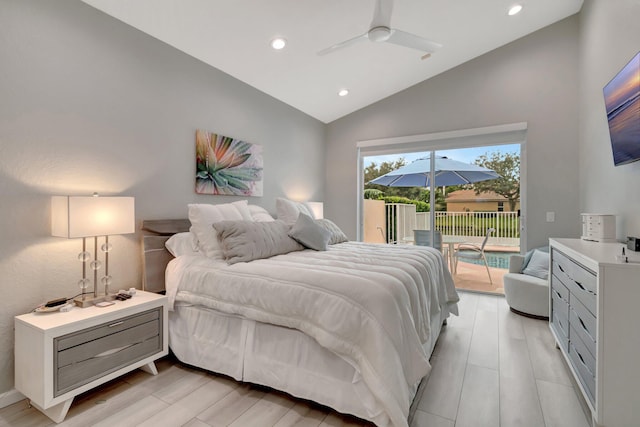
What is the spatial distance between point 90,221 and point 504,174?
14.7 ft

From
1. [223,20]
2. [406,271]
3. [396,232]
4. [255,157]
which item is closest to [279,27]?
[223,20]

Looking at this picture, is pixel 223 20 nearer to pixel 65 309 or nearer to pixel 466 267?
pixel 65 309

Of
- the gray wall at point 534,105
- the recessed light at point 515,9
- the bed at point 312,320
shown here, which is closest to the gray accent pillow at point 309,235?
the bed at point 312,320

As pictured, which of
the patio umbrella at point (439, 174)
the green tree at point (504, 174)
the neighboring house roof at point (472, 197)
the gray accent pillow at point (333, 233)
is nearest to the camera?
the gray accent pillow at point (333, 233)

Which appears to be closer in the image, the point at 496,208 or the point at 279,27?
the point at 279,27

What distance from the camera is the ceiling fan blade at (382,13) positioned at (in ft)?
7.06

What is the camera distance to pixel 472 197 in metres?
4.32

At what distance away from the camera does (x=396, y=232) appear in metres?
5.01

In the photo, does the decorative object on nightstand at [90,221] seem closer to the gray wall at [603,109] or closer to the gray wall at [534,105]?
the gray wall at [603,109]

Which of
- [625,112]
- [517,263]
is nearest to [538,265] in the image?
[517,263]

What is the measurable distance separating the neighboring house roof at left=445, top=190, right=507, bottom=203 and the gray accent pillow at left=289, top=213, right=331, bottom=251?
2404mm

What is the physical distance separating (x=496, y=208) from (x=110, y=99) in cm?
444

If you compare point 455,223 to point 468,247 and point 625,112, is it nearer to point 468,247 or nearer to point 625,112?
point 468,247

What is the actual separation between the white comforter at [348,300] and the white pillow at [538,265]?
5.57 feet
